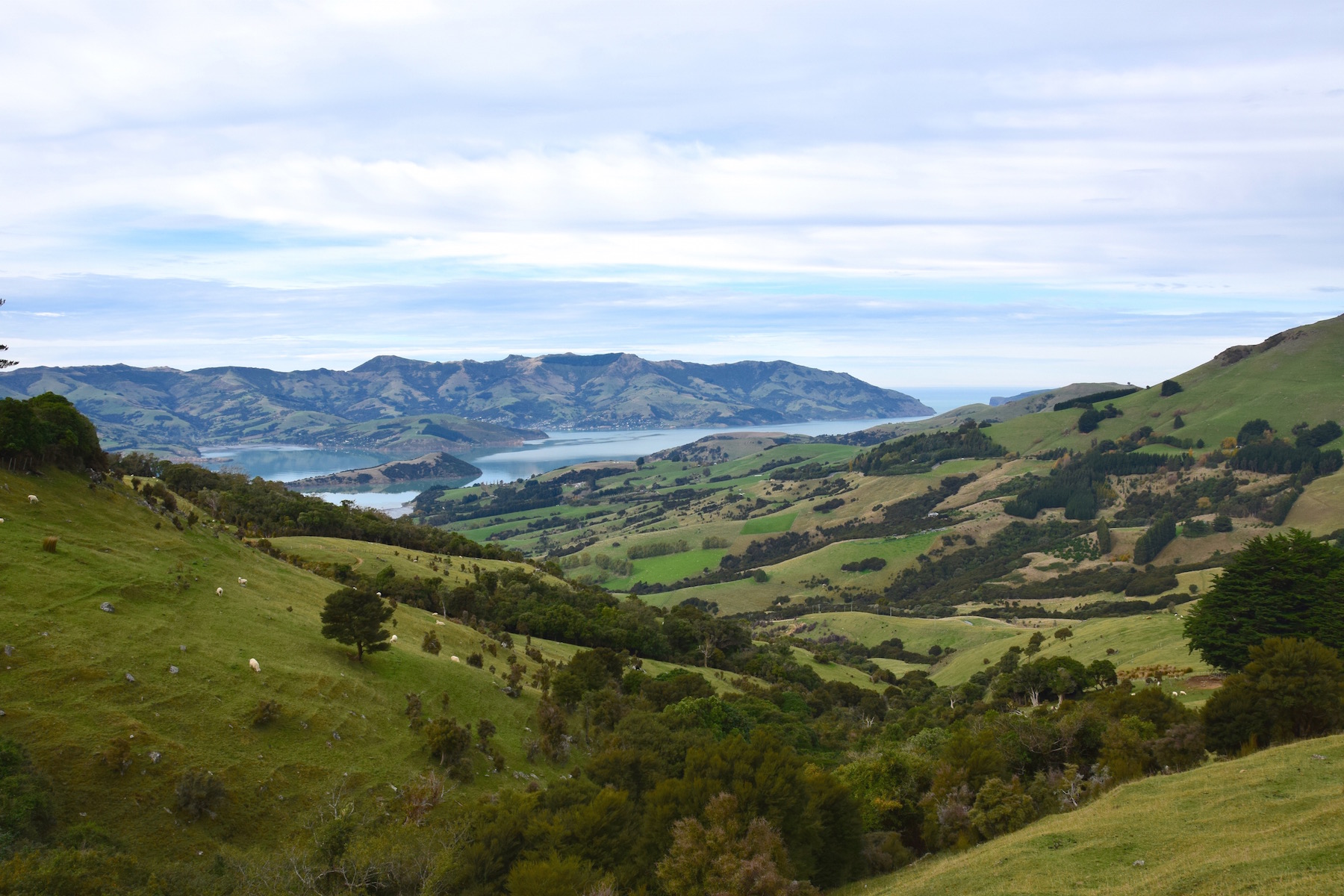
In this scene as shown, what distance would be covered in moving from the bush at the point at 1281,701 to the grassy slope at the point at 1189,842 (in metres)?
4.73

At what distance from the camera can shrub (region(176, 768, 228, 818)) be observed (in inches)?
939

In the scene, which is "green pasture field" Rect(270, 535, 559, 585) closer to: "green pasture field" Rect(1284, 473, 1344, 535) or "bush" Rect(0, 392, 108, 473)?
"bush" Rect(0, 392, 108, 473)

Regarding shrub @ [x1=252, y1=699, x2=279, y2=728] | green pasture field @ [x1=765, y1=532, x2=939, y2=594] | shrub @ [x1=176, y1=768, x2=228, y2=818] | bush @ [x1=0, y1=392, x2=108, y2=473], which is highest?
bush @ [x1=0, y1=392, x2=108, y2=473]

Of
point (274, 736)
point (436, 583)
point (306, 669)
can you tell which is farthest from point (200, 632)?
point (436, 583)

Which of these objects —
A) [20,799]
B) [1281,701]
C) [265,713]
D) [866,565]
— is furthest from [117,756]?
[866,565]

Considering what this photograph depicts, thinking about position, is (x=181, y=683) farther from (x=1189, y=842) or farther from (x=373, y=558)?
(x=373, y=558)

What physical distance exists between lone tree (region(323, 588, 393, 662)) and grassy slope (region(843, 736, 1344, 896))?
80.8 ft

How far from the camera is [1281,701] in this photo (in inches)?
1224

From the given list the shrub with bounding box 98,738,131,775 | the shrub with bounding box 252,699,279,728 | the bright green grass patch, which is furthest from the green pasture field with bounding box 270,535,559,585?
the bright green grass patch

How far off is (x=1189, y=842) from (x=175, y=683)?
1322 inches

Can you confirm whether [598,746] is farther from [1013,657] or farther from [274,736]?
[1013,657]

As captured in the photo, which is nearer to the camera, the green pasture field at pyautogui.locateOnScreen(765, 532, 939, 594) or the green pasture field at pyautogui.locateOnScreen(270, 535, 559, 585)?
the green pasture field at pyautogui.locateOnScreen(270, 535, 559, 585)

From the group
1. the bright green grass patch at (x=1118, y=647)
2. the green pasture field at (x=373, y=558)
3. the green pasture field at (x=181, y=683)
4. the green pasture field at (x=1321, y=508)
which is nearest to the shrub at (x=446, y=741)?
the green pasture field at (x=181, y=683)

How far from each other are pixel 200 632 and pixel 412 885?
17170 mm
